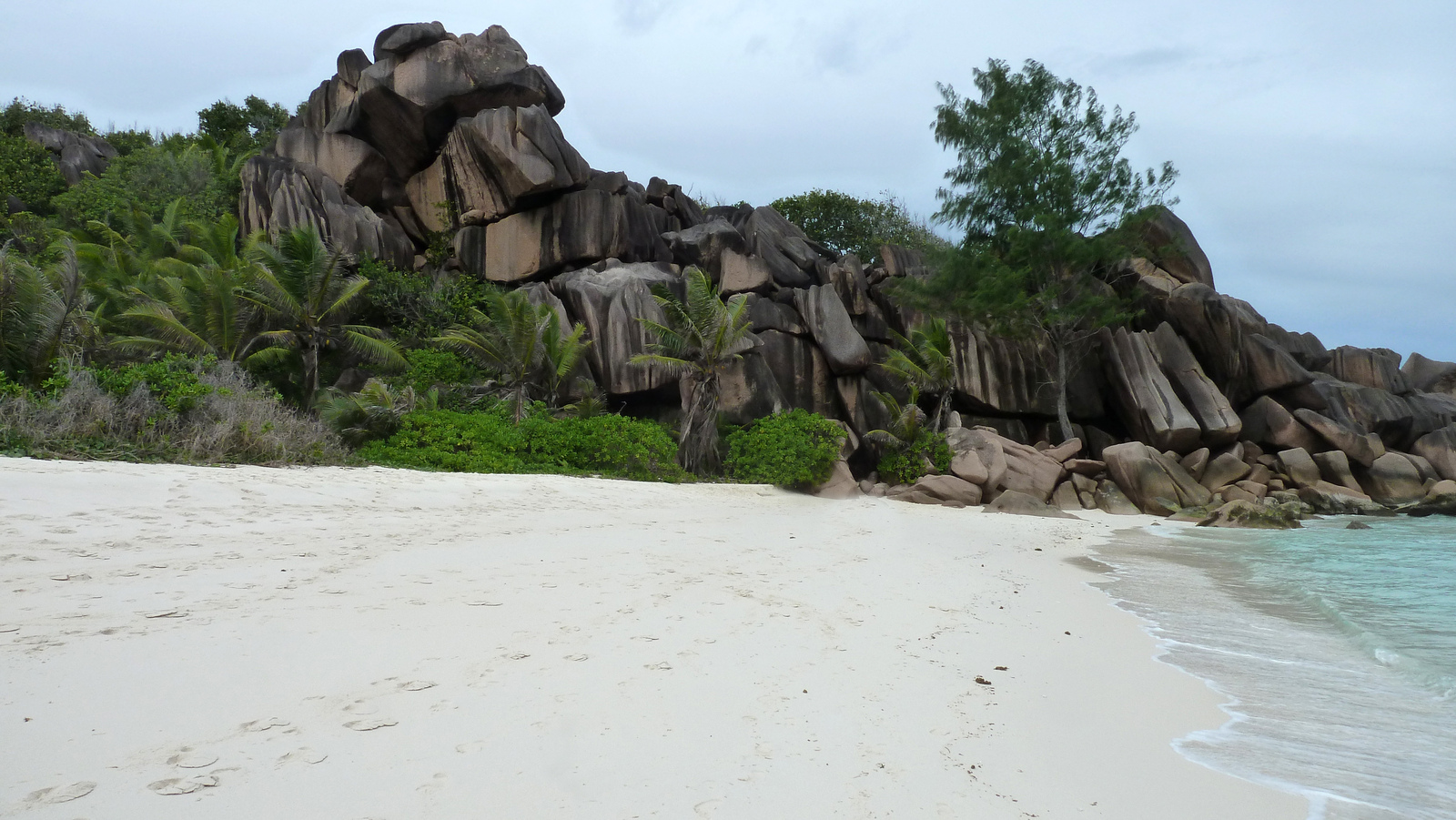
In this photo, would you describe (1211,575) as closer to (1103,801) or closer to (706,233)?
(1103,801)

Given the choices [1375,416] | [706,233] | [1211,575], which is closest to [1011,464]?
[1211,575]

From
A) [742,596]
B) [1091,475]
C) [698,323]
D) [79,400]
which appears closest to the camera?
[742,596]

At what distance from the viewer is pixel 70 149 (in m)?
32.3

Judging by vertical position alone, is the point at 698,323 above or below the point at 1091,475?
above

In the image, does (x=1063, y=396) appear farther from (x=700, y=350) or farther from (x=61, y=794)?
(x=61, y=794)

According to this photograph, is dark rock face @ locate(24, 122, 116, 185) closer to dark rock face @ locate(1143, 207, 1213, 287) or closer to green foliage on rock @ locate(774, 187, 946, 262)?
green foliage on rock @ locate(774, 187, 946, 262)

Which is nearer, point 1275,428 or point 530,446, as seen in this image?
point 530,446

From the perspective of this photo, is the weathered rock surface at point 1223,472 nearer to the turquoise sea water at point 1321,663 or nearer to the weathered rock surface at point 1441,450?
the weathered rock surface at point 1441,450

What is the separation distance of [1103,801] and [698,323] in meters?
15.8

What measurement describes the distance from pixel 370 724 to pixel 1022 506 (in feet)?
51.6

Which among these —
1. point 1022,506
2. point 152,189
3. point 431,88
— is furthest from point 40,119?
point 1022,506

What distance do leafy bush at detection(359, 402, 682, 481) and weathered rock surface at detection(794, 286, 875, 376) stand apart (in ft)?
24.2

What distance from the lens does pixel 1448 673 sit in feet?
15.3

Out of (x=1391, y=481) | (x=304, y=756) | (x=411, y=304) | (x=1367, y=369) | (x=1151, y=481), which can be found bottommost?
(x=304, y=756)
